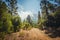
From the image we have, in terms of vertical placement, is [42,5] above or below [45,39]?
above

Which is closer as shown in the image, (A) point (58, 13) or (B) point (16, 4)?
(A) point (58, 13)

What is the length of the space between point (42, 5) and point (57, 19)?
14.6 m

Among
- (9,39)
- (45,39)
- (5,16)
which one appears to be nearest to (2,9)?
(5,16)

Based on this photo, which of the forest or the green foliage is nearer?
the forest

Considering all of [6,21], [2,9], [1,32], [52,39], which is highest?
[2,9]

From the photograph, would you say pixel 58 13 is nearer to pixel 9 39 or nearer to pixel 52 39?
pixel 52 39

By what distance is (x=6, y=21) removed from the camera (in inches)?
655

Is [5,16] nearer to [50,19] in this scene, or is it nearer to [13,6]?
[50,19]

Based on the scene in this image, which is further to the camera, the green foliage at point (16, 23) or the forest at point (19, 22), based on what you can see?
the green foliage at point (16, 23)

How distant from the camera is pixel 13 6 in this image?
38.2 m

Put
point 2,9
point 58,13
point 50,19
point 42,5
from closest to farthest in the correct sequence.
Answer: point 2,9
point 58,13
point 50,19
point 42,5

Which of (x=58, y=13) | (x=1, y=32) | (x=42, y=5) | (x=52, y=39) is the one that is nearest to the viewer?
(x=1, y=32)

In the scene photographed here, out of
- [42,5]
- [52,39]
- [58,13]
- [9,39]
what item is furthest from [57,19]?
[42,5]

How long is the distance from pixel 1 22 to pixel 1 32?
109 centimetres
